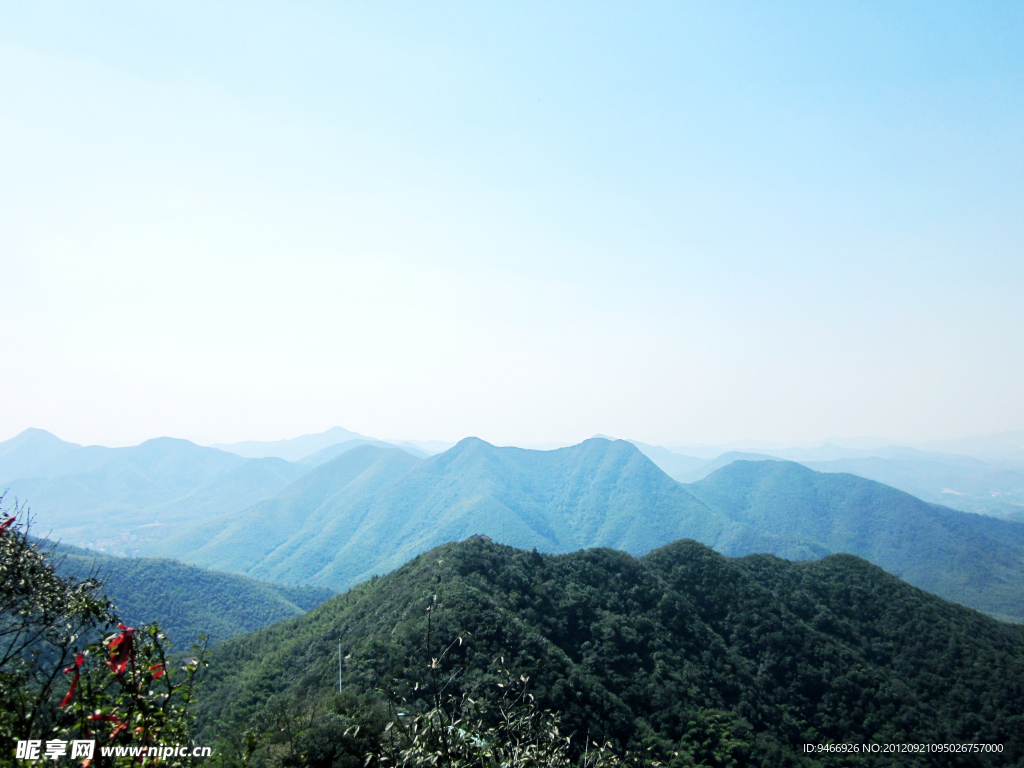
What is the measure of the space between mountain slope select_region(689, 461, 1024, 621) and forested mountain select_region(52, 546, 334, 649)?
110588 millimetres

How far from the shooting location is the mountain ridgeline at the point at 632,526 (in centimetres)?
12988

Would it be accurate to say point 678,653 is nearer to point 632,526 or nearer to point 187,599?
point 187,599

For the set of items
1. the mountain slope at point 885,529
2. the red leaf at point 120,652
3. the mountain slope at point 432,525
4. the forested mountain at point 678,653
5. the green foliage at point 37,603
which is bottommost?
the mountain slope at point 432,525

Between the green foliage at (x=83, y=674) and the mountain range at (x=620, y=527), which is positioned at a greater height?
the green foliage at (x=83, y=674)

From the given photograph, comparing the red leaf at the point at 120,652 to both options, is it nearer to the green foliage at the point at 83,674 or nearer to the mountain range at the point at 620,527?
the green foliage at the point at 83,674

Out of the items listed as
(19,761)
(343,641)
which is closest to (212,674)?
(343,641)

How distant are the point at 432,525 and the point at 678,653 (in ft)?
475

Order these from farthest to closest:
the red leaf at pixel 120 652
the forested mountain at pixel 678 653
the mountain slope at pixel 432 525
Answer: the mountain slope at pixel 432 525
the forested mountain at pixel 678 653
the red leaf at pixel 120 652

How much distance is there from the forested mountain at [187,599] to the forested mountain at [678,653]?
141 feet

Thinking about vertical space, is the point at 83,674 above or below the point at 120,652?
below

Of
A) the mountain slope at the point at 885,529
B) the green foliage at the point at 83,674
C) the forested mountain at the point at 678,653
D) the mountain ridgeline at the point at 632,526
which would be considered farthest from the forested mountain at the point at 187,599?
the mountain slope at the point at 885,529

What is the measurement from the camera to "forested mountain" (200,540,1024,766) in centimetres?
2845

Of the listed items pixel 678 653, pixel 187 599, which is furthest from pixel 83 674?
pixel 187 599

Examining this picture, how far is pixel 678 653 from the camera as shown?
35750 mm
